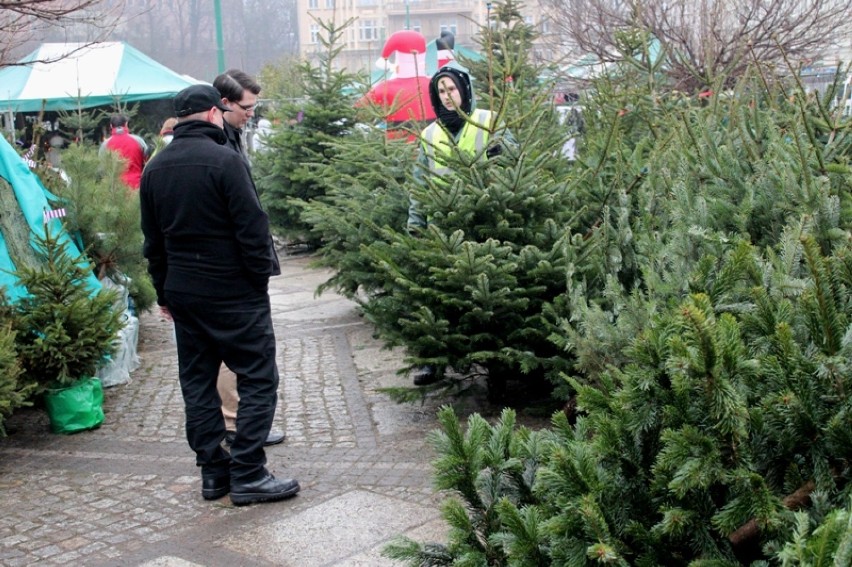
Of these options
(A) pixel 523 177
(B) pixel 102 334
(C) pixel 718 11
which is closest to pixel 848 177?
(A) pixel 523 177

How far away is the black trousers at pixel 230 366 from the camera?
464 cm

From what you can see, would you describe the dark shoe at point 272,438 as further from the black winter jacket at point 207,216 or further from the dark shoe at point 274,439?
the black winter jacket at point 207,216

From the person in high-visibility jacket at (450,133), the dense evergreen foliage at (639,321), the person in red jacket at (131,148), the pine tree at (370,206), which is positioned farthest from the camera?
the person in red jacket at (131,148)

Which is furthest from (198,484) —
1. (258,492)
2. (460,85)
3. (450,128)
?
(460,85)

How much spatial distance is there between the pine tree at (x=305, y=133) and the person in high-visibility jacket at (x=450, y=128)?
579 cm

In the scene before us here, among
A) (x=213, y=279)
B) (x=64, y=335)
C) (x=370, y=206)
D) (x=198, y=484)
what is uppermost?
(x=370, y=206)

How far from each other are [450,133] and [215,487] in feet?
8.20

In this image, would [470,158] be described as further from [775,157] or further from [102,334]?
[102,334]

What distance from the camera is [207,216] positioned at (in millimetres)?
4531

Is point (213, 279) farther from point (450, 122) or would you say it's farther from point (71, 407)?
point (450, 122)

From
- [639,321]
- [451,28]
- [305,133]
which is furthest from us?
[451,28]

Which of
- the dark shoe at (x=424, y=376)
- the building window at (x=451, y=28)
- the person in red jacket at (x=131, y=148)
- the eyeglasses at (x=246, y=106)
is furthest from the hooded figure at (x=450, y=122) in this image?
the building window at (x=451, y=28)

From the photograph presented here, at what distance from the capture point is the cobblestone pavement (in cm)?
423

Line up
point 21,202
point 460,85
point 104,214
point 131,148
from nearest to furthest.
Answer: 1. point 21,202
2. point 460,85
3. point 104,214
4. point 131,148
